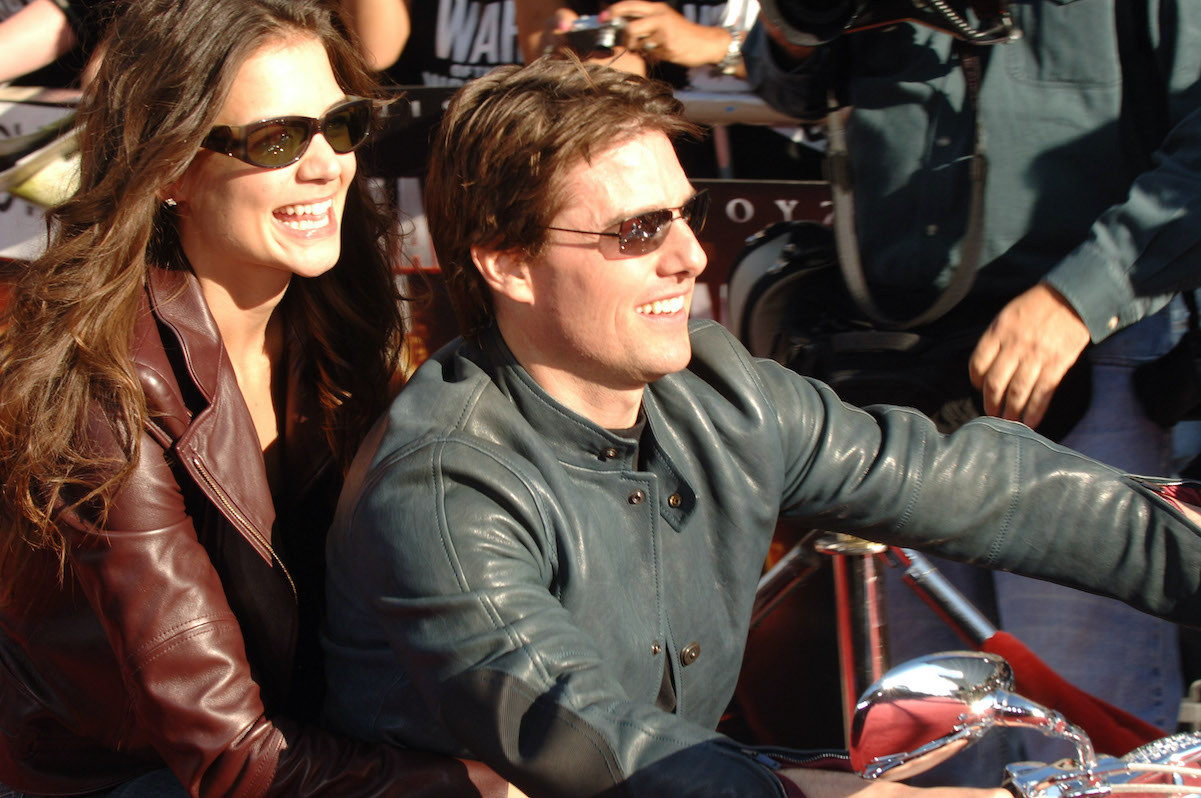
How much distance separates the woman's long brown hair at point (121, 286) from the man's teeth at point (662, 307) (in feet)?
2.39

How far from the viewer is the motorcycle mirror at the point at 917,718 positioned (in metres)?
1.13

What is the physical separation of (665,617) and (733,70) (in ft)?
5.12

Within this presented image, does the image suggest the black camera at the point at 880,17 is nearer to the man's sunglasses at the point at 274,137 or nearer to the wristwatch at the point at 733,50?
the wristwatch at the point at 733,50

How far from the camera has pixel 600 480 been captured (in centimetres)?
166

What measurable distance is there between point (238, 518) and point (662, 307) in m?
0.74

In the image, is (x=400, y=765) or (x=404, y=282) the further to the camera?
(x=404, y=282)

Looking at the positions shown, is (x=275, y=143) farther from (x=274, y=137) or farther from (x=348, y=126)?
(x=348, y=126)

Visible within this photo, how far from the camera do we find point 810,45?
2.18 m

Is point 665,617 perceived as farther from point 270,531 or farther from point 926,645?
point 926,645

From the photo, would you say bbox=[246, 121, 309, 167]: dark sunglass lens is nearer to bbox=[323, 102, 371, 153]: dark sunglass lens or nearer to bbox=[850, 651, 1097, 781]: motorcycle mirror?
bbox=[323, 102, 371, 153]: dark sunglass lens

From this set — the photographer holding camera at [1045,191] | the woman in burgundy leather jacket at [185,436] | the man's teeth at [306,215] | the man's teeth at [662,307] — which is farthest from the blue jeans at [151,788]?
the photographer holding camera at [1045,191]

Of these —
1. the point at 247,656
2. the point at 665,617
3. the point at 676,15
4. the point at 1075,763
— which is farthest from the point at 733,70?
the point at 1075,763

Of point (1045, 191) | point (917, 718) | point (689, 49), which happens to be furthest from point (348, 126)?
point (917, 718)

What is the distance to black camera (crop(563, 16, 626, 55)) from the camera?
8.14 ft
